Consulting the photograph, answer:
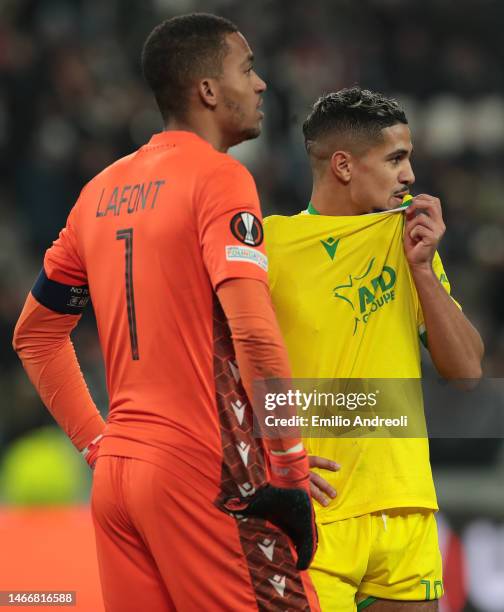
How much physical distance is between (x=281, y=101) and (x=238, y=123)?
24.3ft

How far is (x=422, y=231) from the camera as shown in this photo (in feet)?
10.7

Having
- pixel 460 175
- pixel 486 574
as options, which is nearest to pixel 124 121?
pixel 460 175

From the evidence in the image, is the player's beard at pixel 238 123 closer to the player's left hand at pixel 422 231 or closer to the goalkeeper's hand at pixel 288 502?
the player's left hand at pixel 422 231

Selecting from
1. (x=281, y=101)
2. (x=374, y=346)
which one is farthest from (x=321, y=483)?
(x=281, y=101)

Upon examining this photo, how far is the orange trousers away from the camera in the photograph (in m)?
2.73

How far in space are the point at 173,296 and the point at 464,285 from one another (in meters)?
7.40

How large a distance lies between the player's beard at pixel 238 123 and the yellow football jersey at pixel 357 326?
47cm

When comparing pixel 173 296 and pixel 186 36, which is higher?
pixel 186 36

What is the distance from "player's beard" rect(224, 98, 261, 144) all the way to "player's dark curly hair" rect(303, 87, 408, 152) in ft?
1.90

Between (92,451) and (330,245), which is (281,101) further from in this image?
(92,451)

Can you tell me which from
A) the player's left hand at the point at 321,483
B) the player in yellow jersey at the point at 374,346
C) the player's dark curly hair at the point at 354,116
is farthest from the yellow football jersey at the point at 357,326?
the player's dark curly hair at the point at 354,116

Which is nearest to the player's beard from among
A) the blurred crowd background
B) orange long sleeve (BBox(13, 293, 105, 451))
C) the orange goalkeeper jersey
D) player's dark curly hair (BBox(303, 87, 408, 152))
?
the orange goalkeeper jersey

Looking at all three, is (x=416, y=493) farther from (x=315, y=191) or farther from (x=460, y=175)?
(x=460, y=175)

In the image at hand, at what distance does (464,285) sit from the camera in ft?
32.6
